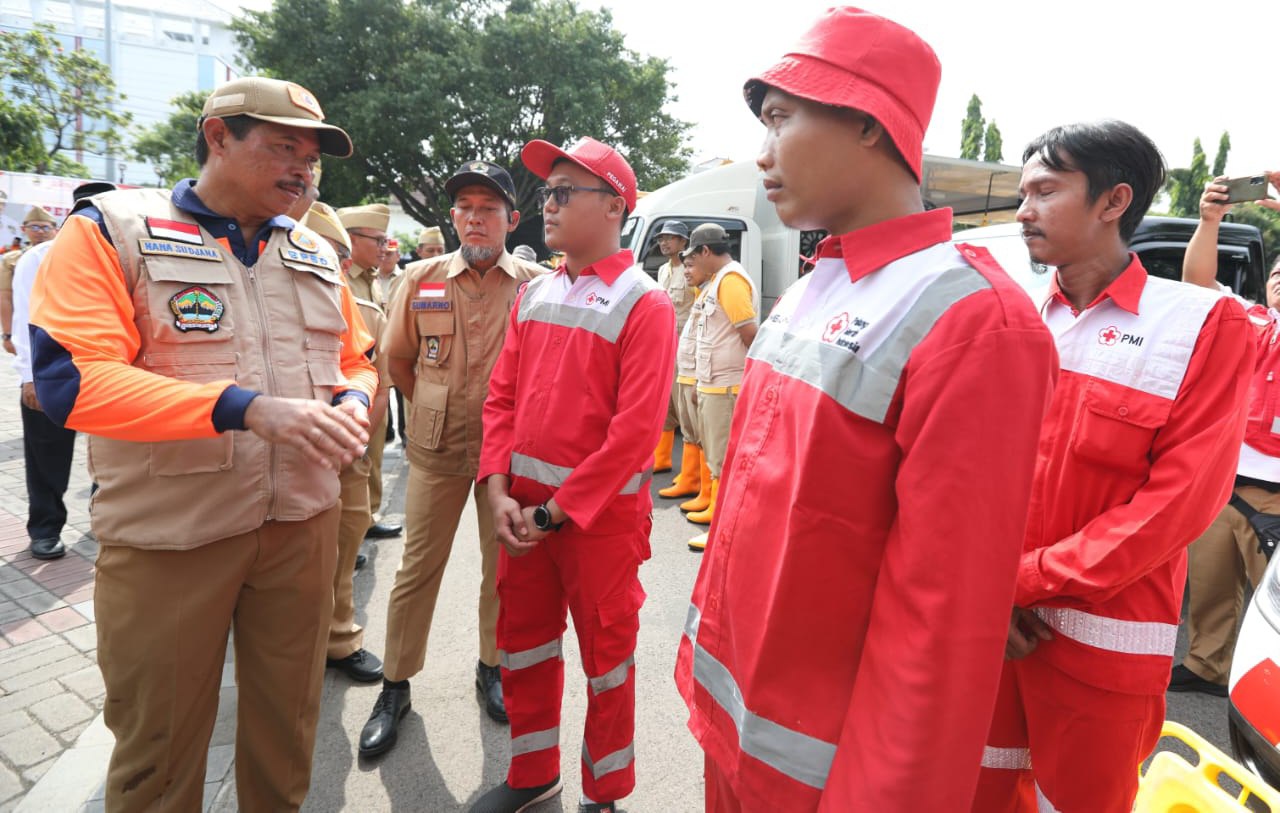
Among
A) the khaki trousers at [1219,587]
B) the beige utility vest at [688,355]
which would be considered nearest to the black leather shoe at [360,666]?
the beige utility vest at [688,355]

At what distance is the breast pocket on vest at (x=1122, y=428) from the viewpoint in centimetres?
158

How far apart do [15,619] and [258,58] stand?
20.9m

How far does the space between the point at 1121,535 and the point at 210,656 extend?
92.3 inches

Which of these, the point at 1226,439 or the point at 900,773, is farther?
the point at 1226,439

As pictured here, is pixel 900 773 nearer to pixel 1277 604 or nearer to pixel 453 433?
pixel 1277 604

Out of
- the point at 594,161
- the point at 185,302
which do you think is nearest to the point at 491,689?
the point at 185,302

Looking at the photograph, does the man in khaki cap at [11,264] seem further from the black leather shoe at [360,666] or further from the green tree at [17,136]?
the green tree at [17,136]

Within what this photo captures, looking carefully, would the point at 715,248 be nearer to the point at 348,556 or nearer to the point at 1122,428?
the point at 348,556

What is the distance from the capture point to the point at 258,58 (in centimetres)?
1958

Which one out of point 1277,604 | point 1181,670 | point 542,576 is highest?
point 1277,604

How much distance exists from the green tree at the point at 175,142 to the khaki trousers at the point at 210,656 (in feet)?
74.7

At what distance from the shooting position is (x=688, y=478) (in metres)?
6.53

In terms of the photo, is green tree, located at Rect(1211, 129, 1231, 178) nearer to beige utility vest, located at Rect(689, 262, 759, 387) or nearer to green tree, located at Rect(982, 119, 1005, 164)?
green tree, located at Rect(982, 119, 1005, 164)

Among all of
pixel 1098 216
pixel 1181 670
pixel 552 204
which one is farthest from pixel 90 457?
pixel 1181 670
